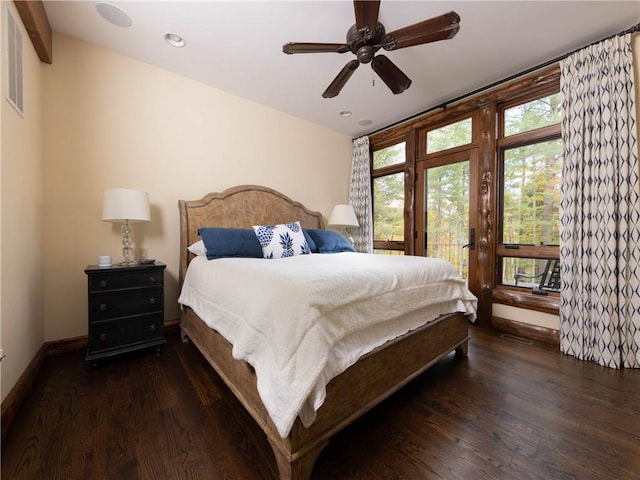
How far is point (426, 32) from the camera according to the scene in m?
1.66

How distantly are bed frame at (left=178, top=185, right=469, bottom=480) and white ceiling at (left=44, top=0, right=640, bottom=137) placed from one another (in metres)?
1.38

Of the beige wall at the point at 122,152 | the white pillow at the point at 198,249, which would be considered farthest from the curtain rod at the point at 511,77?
the white pillow at the point at 198,249

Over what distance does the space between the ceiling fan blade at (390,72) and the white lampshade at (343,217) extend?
72.9 inches

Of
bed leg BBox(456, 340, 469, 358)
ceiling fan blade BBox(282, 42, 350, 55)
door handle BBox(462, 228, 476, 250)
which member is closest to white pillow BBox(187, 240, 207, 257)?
ceiling fan blade BBox(282, 42, 350, 55)

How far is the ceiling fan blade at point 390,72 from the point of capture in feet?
6.46

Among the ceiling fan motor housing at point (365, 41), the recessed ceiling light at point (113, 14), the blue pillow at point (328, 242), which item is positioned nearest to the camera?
the ceiling fan motor housing at point (365, 41)

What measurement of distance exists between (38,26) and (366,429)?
131 inches

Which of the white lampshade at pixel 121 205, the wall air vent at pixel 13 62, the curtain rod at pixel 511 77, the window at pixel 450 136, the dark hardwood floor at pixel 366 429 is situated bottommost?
the dark hardwood floor at pixel 366 429

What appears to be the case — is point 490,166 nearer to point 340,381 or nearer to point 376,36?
point 376,36

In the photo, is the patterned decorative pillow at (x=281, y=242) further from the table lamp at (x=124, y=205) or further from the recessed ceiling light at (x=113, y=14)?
the recessed ceiling light at (x=113, y=14)

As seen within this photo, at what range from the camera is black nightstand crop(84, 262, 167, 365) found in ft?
6.31

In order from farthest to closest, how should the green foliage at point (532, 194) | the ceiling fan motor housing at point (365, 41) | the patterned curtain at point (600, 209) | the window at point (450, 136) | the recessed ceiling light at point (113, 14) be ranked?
the window at point (450, 136) < the green foliage at point (532, 194) < the patterned curtain at point (600, 209) < the recessed ceiling light at point (113, 14) < the ceiling fan motor housing at point (365, 41)

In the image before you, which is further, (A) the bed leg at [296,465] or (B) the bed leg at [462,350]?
(B) the bed leg at [462,350]

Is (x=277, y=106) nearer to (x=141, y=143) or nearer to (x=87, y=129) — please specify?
(x=141, y=143)
